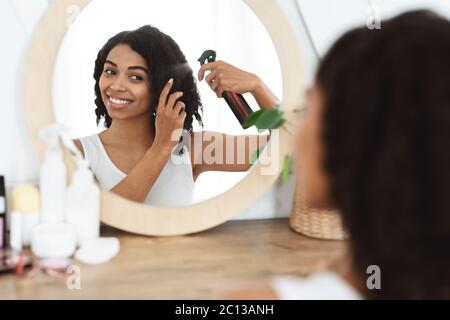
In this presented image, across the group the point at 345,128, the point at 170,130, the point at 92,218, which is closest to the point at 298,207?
the point at 170,130

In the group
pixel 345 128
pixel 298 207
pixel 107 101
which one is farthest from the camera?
pixel 298 207

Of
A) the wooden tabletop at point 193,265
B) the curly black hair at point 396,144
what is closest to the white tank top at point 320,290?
the curly black hair at point 396,144

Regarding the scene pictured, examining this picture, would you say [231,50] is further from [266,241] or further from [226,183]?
[266,241]

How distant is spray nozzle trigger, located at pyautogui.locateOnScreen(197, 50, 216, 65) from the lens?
113 cm

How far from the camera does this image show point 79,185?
1.04m

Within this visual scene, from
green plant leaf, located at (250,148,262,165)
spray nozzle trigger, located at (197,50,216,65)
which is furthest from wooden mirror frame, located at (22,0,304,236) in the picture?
spray nozzle trigger, located at (197,50,216,65)

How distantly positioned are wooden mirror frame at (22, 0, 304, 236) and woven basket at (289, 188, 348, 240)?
9 centimetres

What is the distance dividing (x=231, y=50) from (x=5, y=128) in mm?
445

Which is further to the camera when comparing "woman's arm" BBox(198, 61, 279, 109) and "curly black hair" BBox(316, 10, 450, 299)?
"woman's arm" BBox(198, 61, 279, 109)

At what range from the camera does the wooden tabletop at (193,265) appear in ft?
2.78

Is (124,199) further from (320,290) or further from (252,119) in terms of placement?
(320,290)

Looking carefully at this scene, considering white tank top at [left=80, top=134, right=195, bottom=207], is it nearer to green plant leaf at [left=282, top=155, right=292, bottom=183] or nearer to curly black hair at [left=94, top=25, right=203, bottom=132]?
curly black hair at [left=94, top=25, right=203, bottom=132]

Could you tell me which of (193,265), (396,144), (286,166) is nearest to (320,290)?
(396,144)

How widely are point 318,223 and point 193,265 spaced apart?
1.00 feet
